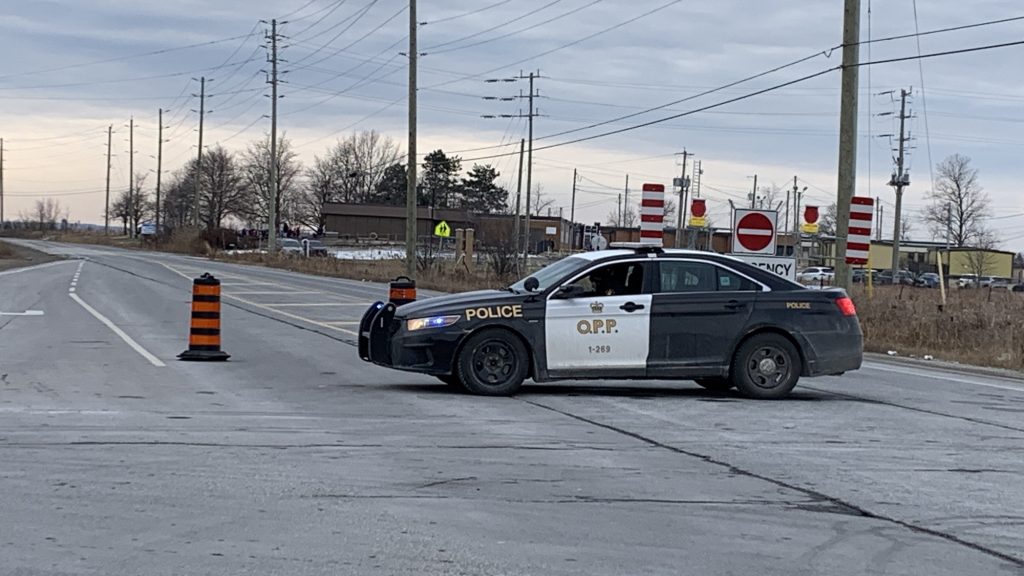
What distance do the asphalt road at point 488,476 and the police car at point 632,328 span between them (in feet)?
1.30

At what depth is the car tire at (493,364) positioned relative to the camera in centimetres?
1259

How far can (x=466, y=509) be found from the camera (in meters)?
7.28

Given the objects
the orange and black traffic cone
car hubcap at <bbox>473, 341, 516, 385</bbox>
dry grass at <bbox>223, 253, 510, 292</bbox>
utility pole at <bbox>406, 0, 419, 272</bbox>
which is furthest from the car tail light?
utility pole at <bbox>406, 0, 419, 272</bbox>

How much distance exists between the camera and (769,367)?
1294 cm

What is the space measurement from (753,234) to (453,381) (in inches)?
321

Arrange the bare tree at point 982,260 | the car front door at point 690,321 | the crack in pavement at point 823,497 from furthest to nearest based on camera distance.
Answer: the bare tree at point 982,260 < the car front door at point 690,321 < the crack in pavement at point 823,497

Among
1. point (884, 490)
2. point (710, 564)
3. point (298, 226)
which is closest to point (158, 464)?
point (710, 564)

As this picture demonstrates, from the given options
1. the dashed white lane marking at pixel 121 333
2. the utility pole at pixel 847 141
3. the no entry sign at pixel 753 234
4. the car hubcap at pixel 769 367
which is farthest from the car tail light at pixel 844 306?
the utility pole at pixel 847 141

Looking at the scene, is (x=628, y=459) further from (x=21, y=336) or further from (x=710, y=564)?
(x=21, y=336)

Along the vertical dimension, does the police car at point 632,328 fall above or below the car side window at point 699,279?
below

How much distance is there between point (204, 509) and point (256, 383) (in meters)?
6.74

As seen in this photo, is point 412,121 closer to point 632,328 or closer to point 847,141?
point 847,141

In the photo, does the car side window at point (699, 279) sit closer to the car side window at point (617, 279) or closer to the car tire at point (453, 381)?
the car side window at point (617, 279)

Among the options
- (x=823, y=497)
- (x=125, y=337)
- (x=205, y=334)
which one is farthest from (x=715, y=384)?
(x=125, y=337)
